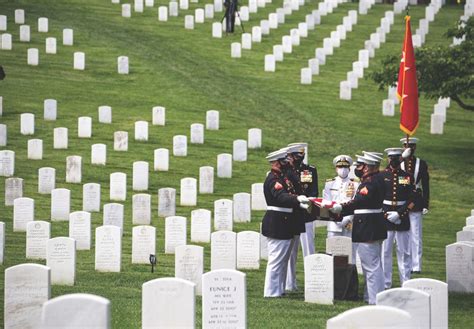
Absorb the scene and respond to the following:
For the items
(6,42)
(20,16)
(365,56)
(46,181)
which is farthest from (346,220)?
(20,16)

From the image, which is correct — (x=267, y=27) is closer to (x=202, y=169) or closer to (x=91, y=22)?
(x=91, y=22)

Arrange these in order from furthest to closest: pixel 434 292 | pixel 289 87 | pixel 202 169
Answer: pixel 289 87 < pixel 202 169 < pixel 434 292

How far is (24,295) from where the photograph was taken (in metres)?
15.6

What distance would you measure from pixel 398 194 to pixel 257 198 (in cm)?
781

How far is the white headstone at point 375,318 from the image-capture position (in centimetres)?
1277

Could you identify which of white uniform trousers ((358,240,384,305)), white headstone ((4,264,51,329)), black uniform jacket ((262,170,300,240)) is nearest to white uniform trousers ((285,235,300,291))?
black uniform jacket ((262,170,300,240))

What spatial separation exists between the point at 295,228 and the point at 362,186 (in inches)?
43.7

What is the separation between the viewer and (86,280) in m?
21.0

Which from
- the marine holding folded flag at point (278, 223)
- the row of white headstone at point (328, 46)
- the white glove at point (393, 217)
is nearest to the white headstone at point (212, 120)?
the row of white headstone at point (328, 46)

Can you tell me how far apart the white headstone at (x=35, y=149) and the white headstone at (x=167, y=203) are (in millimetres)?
5800

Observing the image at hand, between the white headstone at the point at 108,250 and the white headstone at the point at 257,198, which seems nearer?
the white headstone at the point at 108,250

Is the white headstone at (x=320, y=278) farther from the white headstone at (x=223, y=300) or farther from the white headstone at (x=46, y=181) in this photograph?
the white headstone at (x=46, y=181)

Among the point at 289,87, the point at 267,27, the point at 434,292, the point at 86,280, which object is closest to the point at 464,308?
the point at 434,292

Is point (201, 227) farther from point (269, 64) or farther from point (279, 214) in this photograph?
point (269, 64)
